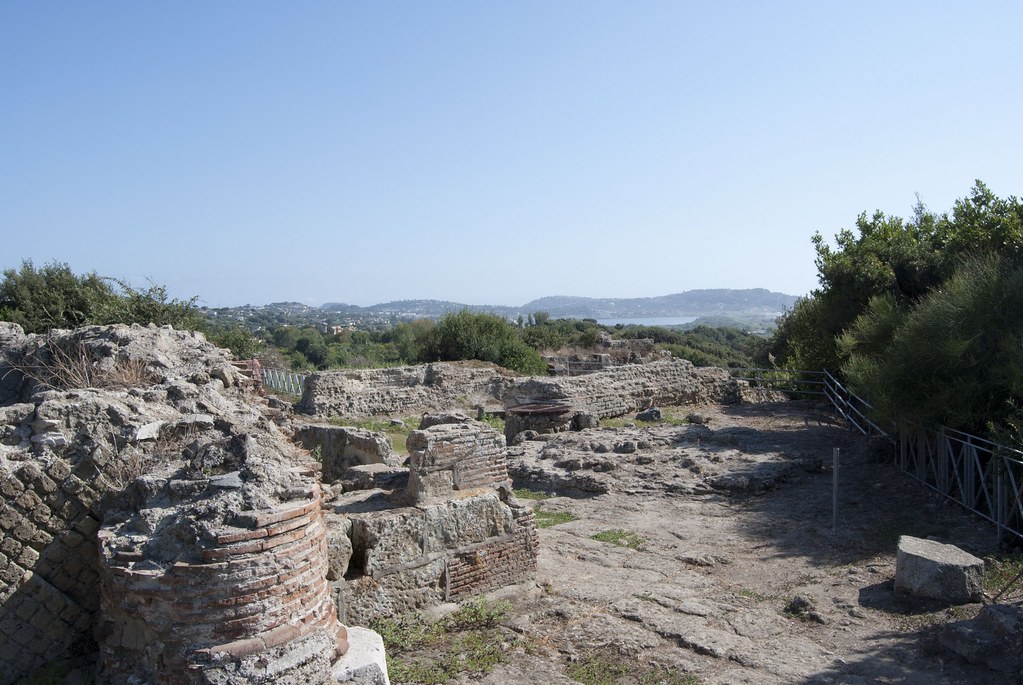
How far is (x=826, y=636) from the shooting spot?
6398mm

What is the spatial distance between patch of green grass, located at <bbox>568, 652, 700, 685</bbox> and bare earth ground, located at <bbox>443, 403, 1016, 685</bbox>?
3 cm

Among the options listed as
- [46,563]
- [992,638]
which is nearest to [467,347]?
[992,638]

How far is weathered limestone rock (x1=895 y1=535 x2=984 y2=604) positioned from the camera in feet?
22.6

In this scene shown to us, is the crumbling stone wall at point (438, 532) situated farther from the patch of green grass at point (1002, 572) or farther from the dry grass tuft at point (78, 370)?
the patch of green grass at point (1002, 572)

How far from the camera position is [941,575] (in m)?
6.93

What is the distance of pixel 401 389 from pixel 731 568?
14520 mm

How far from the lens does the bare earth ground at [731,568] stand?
5.86m

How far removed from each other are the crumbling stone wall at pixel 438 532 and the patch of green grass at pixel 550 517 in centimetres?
243

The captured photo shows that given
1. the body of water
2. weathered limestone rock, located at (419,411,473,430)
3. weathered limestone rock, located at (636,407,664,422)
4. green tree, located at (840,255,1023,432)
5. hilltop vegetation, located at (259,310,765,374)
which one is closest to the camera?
weathered limestone rock, located at (419,411,473,430)

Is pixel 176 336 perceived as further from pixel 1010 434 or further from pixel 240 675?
pixel 1010 434

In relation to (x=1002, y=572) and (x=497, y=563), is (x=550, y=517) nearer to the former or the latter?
(x=497, y=563)

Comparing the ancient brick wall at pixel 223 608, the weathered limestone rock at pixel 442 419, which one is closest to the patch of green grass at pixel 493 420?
the weathered limestone rock at pixel 442 419

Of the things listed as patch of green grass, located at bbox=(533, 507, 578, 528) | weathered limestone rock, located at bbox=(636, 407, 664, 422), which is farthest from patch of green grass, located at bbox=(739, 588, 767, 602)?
weathered limestone rock, located at bbox=(636, 407, 664, 422)

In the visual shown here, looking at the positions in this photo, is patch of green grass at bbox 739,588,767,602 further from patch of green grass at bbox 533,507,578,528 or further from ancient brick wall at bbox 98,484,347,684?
ancient brick wall at bbox 98,484,347,684
